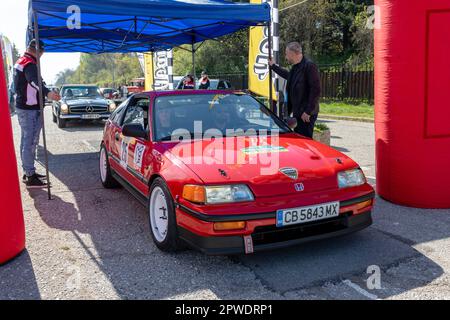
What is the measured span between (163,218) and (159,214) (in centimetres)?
8

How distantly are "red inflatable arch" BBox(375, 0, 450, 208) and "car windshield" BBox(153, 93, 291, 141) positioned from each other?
1.28 metres

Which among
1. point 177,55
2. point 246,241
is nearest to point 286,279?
point 246,241

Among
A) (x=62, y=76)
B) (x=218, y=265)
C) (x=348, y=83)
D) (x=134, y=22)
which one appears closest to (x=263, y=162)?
(x=218, y=265)

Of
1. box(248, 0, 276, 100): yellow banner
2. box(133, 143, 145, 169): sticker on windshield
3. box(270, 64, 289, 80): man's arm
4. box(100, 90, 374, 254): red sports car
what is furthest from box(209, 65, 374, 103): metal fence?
box(133, 143, 145, 169): sticker on windshield

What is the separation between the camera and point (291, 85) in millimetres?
5832

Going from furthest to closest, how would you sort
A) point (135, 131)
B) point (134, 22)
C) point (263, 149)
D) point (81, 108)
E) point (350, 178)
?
point (81, 108)
point (134, 22)
point (135, 131)
point (263, 149)
point (350, 178)

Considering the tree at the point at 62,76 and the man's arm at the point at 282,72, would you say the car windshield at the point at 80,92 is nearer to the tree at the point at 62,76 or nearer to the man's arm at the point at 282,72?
the man's arm at the point at 282,72

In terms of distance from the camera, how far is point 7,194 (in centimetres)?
353

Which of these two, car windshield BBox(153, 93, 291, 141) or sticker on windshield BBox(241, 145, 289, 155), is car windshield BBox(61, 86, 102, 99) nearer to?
car windshield BBox(153, 93, 291, 141)

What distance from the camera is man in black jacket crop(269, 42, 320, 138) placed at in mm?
5574

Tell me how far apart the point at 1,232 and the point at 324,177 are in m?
2.69

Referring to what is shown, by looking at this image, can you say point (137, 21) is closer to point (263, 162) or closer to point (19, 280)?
point (263, 162)

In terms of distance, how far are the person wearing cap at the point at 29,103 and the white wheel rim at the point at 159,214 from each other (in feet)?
9.52

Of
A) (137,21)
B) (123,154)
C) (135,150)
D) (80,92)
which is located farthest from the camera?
(80,92)
